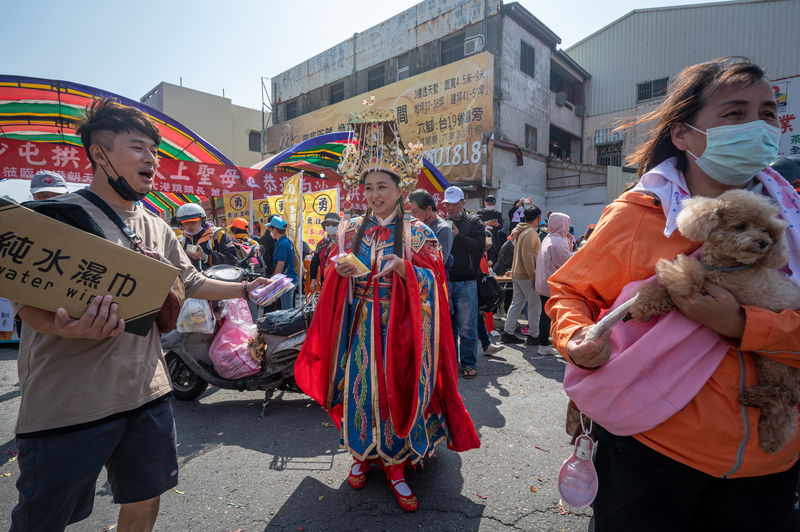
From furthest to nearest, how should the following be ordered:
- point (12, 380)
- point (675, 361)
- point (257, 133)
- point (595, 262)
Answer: point (257, 133) < point (12, 380) < point (595, 262) < point (675, 361)

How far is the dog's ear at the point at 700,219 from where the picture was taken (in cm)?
105

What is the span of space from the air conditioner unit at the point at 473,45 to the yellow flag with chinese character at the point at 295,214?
9653 mm

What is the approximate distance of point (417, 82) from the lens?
14828mm

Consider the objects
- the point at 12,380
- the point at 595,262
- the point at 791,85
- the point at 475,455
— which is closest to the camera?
the point at 595,262

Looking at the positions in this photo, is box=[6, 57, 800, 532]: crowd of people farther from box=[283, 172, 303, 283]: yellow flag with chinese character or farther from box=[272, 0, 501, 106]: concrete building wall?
box=[272, 0, 501, 106]: concrete building wall

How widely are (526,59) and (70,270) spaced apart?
1638cm

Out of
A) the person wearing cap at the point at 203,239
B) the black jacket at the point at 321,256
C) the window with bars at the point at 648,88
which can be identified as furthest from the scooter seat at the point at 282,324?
the window with bars at the point at 648,88

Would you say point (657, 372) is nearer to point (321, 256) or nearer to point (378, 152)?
point (378, 152)

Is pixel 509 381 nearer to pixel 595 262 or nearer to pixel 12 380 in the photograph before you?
pixel 595 262

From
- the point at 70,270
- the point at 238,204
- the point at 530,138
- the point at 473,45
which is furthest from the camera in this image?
the point at 530,138

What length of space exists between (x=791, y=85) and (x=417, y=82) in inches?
416

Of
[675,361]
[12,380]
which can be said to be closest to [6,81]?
[12,380]

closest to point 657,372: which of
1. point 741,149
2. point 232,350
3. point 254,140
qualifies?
point 741,149

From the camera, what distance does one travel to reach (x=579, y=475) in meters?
1.30
